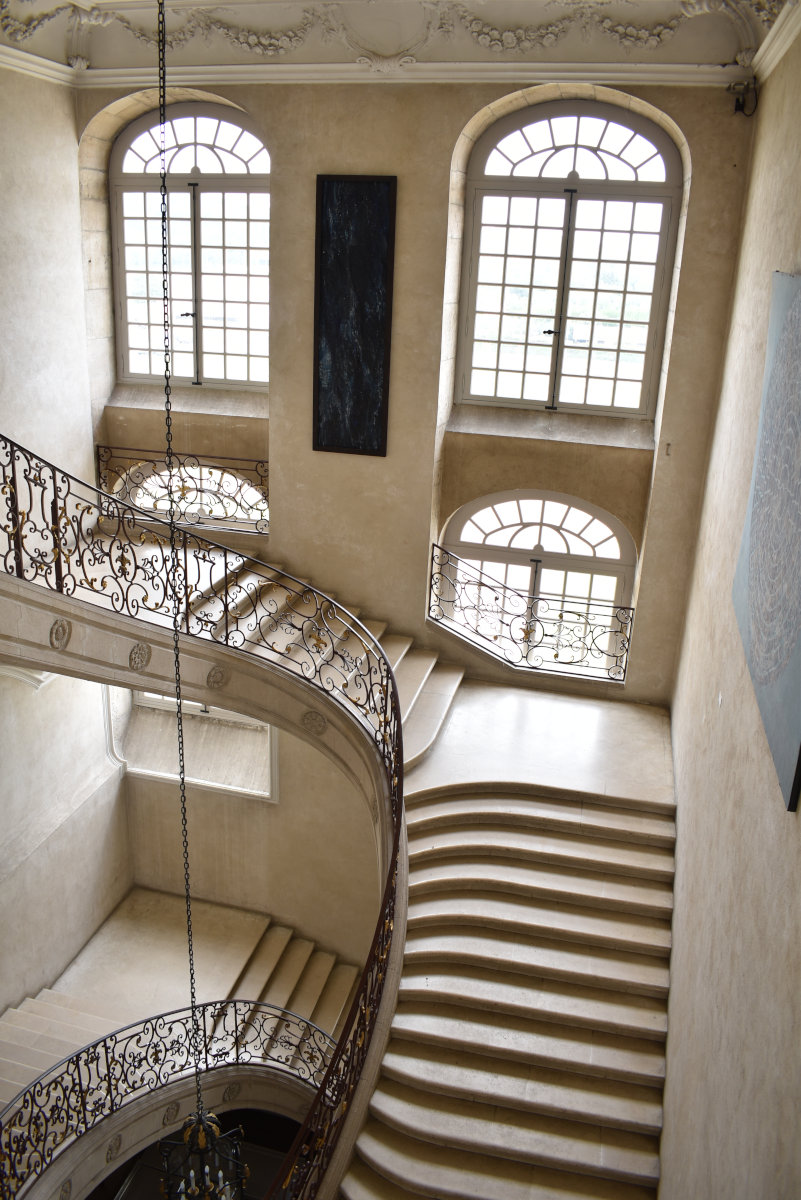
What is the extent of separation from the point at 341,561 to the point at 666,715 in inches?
141

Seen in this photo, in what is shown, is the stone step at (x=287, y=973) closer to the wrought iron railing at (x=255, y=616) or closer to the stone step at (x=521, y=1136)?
the wrought iron railing at (x=255, y=616)

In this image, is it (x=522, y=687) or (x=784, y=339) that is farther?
(x=522, y=687)

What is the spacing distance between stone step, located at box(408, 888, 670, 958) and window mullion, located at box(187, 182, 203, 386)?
606cm

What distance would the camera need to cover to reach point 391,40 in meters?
8.18

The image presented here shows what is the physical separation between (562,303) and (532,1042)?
6.42m

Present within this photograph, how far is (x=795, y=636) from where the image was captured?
3459mm

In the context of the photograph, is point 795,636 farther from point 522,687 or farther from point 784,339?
point 522,687

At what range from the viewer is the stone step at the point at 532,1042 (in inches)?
243

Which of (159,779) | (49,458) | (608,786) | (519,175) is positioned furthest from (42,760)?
(519,175)

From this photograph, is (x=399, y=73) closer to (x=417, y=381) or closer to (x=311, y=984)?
(x=417, y=381)

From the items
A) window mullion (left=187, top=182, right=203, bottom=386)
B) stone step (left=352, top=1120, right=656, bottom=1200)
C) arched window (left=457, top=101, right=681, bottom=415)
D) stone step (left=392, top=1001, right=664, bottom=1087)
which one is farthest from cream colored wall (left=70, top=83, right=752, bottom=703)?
stone step (left=352, top=1120, right=656, bottom=1200)

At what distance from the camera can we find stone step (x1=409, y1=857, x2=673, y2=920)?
23.1 ft

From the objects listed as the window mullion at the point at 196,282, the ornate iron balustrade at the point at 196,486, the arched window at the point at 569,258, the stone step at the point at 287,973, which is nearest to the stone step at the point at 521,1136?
the stone step at the point at 287,973

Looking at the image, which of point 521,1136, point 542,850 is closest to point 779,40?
point 542,850
